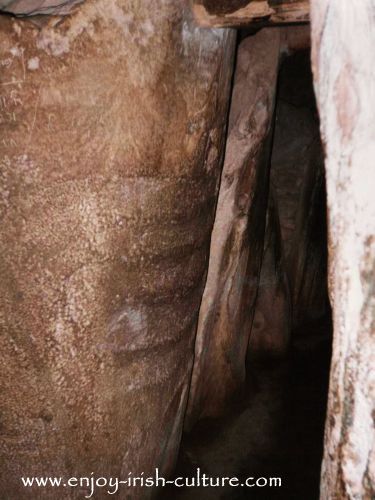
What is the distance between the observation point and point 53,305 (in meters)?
1.48

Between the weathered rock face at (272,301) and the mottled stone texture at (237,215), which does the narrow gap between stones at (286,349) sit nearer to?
the weathered rock face at (272,301)

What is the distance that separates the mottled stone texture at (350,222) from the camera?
0.93 meters

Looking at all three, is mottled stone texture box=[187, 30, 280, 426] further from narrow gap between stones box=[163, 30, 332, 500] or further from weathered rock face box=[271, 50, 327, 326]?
weathered rock face box=[271, 50, 327, 326]

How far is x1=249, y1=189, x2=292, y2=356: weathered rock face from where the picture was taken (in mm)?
3596

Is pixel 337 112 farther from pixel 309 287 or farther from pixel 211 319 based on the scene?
pixel 309 287

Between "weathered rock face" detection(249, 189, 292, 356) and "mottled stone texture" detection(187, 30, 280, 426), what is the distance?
672 mm

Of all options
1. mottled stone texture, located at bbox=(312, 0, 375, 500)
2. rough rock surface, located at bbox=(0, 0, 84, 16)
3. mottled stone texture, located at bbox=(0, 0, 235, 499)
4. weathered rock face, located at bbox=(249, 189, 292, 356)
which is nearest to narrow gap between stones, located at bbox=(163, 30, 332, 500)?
weathered rock face, located at bbox=(249, 189, 292, 356)

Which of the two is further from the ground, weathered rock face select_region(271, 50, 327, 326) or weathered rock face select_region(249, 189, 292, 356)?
weathered rock face select_region(271, 50, 327, 326)

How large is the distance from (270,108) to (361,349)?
2086 millimetres

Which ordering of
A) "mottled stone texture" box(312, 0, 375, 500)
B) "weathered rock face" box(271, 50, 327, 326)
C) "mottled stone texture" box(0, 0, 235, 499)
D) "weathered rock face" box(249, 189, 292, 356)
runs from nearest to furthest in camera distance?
"mottled stone texture" box(312, 0, 375, 500), "mottled stone texture" box(0, 0, 235, 499), "weathered rock face" box(249, 189, 292, 356), "weathered rock face" box(271, 50, 327, 326)

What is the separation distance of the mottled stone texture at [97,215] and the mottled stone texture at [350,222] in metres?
0.65

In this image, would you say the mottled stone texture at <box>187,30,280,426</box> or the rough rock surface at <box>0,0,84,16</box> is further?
the mottled stone texture at <box>187,30,280,426</box>

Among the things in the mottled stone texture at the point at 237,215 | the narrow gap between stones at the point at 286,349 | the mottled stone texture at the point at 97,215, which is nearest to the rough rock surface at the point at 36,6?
the mottled stone texture at the point at 97,215

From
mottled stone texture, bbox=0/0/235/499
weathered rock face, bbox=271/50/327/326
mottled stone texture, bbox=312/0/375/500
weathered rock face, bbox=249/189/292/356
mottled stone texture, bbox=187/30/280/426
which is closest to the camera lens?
mottled stone texture, bbox=312/0/375/500
